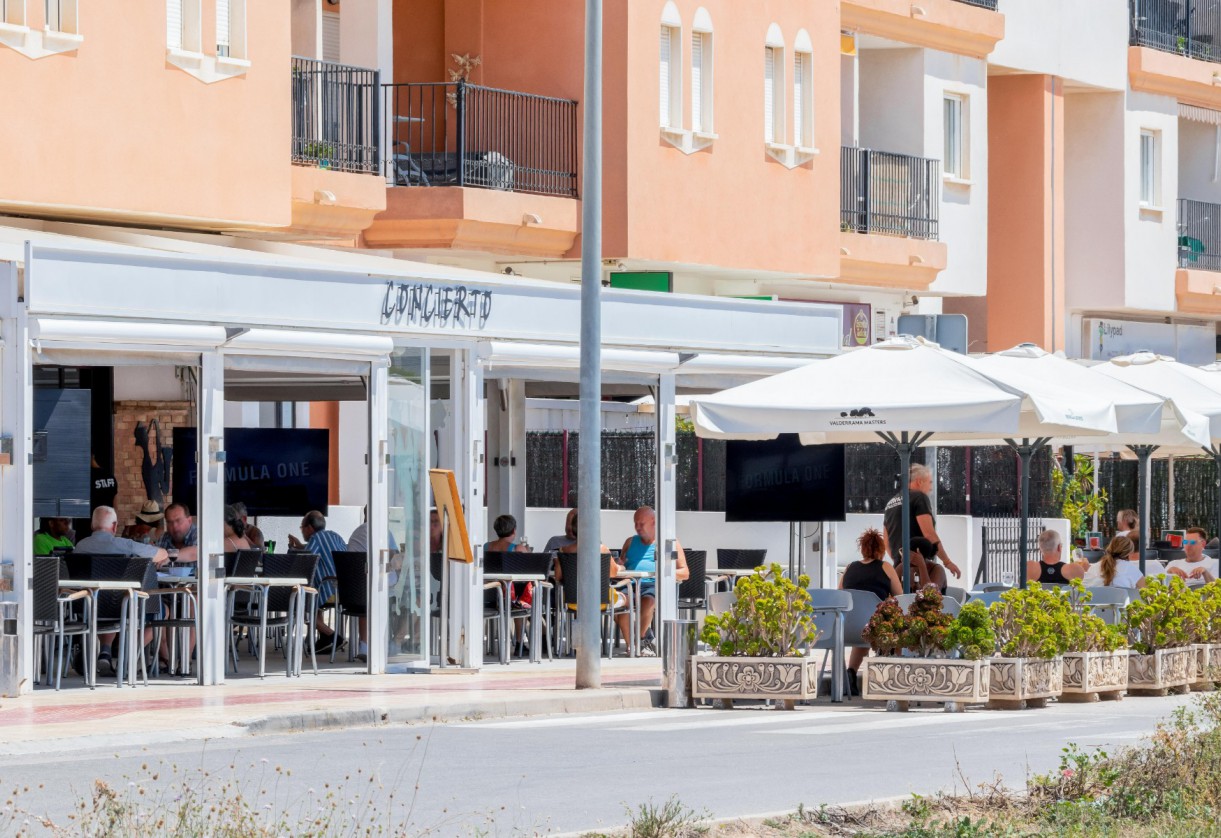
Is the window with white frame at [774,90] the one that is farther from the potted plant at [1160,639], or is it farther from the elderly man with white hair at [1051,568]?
the potted plant at [1160,639]

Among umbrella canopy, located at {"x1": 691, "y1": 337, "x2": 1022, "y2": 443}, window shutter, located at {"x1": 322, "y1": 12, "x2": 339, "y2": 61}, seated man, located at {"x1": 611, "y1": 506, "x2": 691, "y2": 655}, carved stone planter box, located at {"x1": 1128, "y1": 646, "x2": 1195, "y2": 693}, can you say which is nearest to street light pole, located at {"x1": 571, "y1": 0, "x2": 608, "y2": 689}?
umbrella canopy, located at {"x1": 691, "y1": 337, "x2": 1022, "y2": 443}

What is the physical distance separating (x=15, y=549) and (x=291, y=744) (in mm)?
3592

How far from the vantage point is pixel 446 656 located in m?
21.1

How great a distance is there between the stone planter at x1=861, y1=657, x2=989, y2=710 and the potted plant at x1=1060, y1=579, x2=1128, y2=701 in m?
1.08

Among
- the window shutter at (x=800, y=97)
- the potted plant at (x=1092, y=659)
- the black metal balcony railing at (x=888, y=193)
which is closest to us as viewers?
the potted plant at (x=1092, y=659)

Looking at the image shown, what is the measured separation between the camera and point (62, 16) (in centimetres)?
2175

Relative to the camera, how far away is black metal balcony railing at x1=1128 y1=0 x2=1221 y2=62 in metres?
41.4

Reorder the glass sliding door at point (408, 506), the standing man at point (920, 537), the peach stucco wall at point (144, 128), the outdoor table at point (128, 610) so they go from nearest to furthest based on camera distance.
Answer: the outdoor table at point (128, 610)
the glass sliding door at point (408, 506)
the peach stucco wall at point (144, 128)
the standing man at point (920, 537)

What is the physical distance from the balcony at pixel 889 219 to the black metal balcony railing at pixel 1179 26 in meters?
7.80

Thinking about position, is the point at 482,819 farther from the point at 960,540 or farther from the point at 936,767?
the point at 960,540

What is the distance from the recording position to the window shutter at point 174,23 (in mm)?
23094

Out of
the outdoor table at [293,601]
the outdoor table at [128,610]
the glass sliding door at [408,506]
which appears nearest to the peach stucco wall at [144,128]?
the glass sliding door at [408,506]

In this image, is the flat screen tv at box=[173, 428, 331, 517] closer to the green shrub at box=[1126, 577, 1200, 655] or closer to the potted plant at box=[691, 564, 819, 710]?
the potted plant at box=[691, 564, 819, 710]

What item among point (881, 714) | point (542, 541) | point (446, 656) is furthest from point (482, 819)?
point (542, 541)
